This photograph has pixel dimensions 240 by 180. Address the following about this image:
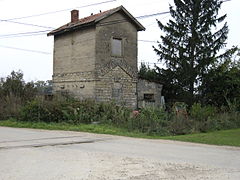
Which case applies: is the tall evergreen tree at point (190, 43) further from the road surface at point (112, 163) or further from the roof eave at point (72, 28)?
the road surface at point (112, 163)

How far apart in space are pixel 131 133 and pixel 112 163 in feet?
29.6

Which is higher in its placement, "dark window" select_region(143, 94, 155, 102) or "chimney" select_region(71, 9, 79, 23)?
"chimney" select_region(71, 9, 79, 23)

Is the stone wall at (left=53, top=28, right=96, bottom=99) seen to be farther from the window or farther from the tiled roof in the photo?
the window

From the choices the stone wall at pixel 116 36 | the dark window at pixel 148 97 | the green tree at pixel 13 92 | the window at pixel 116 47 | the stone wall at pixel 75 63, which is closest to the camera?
the green tree at pixel 13 92

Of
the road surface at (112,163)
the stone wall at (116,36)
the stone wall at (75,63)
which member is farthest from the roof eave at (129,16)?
the road surface at (112,163)

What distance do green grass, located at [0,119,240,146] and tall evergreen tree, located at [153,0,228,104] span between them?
37.7 ft

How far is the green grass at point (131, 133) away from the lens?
50.6ft

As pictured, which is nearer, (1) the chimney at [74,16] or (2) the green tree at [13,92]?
(2) the green tree at [13,92]

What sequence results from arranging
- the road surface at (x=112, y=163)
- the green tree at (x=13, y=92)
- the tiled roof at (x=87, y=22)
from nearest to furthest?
the road surface at (x=112, y=163), the green tree at (x=13, y=92), the tiled roof at (x=87, y=22)

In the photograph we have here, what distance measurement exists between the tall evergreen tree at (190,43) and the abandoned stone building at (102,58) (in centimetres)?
244

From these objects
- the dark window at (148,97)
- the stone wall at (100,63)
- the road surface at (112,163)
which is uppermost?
the stone wall at (100,63)

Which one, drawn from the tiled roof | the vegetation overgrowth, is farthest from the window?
the vegetation overgrowth

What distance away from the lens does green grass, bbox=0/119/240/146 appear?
1543 cm

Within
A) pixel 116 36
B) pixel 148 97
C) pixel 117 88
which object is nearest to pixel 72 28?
pixel 116 36
